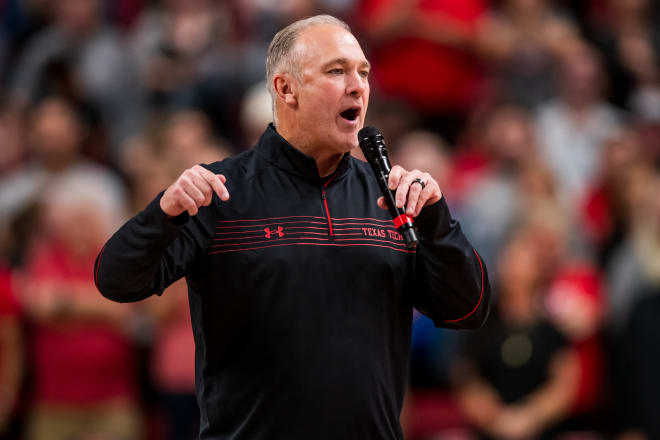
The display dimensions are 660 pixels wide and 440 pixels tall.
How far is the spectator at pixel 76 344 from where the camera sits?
251 inches

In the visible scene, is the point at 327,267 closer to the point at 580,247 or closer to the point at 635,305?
the point at 635,305

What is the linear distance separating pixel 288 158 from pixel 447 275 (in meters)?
0.62

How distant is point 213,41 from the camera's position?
27.7ft

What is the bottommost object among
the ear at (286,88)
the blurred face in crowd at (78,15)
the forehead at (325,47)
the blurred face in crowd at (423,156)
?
the ear at (286,88)

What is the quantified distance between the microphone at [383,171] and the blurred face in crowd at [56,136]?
5.00m

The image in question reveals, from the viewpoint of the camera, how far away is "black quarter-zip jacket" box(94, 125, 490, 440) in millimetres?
2986

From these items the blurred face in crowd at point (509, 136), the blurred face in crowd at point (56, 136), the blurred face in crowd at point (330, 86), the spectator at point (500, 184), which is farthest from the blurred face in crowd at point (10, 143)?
the blurred face in crowd at point (330, 86)

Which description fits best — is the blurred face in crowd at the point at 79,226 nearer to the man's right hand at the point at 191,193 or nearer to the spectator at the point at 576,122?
the spectator at the point at 576,122

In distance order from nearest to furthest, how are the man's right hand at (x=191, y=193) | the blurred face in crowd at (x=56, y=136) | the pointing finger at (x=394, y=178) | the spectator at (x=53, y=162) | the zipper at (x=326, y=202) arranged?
the man's right hand at (x=191, y=193) < the pointing finger at (x=394, y=178) < the zipper at (x=326, y=202) < the spectator at (x=53, y=162) < the blurred face in crowd at (x=56, y=136)

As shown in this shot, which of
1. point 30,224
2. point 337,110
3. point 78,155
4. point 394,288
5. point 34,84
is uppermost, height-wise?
point 34,84

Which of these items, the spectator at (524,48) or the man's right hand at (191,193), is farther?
the spectator at (524,48)

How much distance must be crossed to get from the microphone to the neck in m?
0.14

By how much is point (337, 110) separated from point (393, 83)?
5.35 metres

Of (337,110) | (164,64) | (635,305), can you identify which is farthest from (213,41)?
(337,110)
